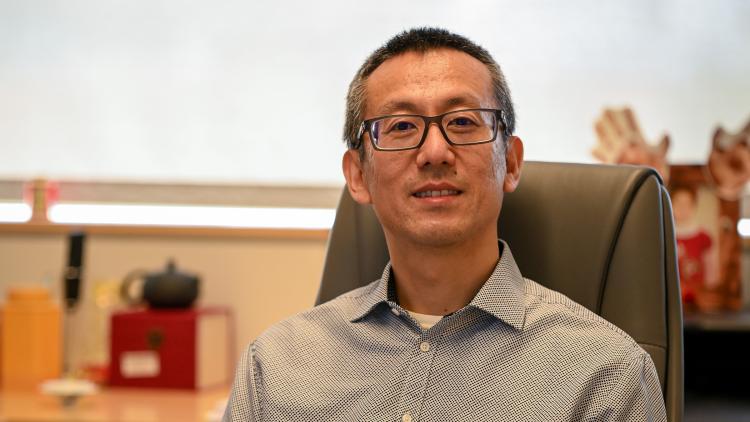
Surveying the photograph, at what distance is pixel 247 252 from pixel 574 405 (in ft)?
6.07

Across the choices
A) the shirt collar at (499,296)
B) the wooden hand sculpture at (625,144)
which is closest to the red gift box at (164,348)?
the wooden hand sculpture at (625,144)

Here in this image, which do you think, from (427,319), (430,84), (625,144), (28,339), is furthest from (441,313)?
(28,339)

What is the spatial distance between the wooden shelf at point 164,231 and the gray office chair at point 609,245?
142 cm

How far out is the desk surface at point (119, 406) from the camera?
2436mm

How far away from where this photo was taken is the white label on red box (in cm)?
277

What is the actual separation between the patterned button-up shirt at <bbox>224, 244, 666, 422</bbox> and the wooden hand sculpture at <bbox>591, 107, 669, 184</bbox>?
3.55ft

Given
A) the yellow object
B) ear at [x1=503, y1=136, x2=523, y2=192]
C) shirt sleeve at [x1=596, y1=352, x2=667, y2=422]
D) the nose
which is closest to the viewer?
shirt sleeve at [x1=596, y1=352, x2=667, y2=422]

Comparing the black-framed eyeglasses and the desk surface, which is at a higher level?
the black-framed eyeglasses

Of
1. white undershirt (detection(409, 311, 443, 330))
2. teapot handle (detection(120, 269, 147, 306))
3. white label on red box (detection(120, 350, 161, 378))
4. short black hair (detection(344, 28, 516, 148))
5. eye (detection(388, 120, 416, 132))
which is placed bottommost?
white label on red box (detection(120, 350, 161, 378))

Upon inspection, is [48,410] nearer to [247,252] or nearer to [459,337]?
[247,252]

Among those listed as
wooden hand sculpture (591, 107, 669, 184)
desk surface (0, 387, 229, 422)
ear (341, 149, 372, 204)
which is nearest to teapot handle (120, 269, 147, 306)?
desk surface (0, 387, 229, 422)

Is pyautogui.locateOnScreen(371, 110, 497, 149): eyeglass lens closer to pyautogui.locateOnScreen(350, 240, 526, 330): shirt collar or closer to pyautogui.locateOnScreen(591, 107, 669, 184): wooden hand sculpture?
pyautogui.locateOnScreen(350, 240, 526, 330): shirt collar

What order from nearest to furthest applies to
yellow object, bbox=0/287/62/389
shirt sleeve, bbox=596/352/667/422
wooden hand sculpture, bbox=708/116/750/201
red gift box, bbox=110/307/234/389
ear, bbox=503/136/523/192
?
shirt sleeve, bbox=596/352/667/422
ear, bbox=503/136/523/192
wooden hand sculpture, bbox=708/116/750/201
red gift box, bbox=110/307/234/389
yellow object, bbox=0/287/62/389

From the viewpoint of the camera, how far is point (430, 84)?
1.45 meters
